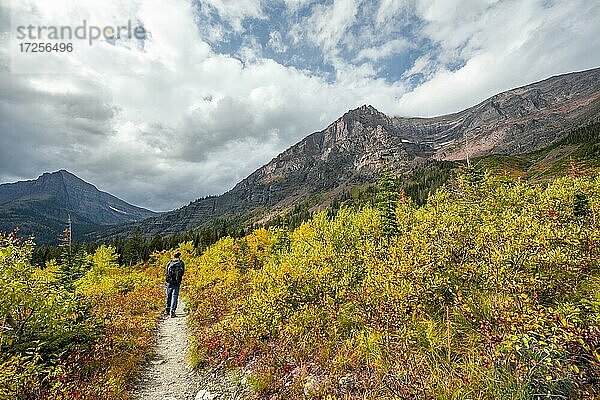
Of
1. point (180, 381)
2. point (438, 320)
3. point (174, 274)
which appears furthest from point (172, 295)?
point (438, 320)

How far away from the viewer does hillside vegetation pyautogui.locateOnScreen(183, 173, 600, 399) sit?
16.3ft

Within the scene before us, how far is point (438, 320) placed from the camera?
7754 mm

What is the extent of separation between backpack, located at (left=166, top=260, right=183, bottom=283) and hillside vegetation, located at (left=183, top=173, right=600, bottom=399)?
6.01m

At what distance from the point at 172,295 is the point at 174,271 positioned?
203 cm

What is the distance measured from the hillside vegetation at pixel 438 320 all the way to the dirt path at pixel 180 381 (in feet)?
1.56

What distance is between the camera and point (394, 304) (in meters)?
7.77

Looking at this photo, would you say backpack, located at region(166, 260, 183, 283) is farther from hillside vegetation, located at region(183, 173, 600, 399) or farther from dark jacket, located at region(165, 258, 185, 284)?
hillside vegetation, located at region(183, 173, 600, 399)

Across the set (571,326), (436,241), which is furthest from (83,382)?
(571,326)

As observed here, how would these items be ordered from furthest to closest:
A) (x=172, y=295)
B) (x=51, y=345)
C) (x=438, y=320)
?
(x=172, y=295), (x=51, y=345), (x=438, y=320)

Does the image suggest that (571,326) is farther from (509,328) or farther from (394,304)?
(394,304)

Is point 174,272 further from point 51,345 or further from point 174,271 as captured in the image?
point 51,345

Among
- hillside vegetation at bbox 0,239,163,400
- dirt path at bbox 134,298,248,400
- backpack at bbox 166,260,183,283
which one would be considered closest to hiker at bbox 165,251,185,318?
backpack at bbox 166,260,183,283

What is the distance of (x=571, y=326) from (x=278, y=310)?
795 cm

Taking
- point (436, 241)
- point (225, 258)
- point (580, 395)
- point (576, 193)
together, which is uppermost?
point (576, 193)
